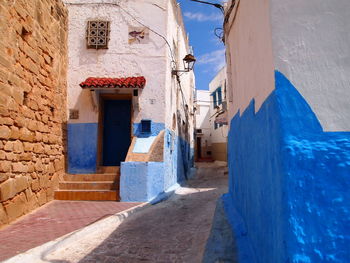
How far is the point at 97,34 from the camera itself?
9.16 m

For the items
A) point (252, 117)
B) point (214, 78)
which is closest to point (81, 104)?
point (252, 117)

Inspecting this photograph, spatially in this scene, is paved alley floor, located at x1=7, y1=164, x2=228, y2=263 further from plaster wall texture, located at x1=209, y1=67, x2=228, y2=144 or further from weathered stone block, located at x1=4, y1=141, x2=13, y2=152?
plaster wall texture, located at x1=209, y1=67, x2=228, y2=144

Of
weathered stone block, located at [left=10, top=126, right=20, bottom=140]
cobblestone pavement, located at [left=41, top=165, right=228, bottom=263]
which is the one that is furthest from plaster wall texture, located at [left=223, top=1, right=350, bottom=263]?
weathered stone block, located at [left=10, top=126, right=20, bottom=140]

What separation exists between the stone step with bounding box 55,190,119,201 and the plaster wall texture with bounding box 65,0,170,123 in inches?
98.5

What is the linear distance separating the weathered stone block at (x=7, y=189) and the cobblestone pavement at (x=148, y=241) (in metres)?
1.77

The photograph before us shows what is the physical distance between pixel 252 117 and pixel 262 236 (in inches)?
49.8

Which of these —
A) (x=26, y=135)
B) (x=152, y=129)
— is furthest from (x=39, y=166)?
(x=152, y=129)

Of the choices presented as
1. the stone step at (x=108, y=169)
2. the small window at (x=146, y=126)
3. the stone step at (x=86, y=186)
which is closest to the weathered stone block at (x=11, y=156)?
the stone step at (x=86, y=186)

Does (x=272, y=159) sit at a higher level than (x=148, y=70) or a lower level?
lower

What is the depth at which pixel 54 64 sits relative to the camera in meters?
7.55

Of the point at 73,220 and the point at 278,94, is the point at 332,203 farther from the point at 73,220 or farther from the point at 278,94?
the point at 73,220

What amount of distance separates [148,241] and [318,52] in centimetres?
366

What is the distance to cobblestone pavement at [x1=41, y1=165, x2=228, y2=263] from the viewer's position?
3.68 m

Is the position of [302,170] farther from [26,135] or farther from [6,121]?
[26,135]
